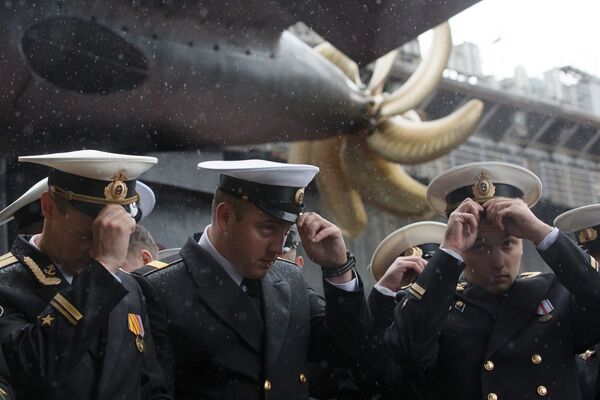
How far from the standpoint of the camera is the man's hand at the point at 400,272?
2862 mm

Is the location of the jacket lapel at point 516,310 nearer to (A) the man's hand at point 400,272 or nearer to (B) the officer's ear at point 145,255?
(A) the man's hand at point 400,272

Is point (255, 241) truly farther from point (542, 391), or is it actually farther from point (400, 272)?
point (542, 391)

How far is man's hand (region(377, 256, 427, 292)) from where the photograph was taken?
2862 millimetres

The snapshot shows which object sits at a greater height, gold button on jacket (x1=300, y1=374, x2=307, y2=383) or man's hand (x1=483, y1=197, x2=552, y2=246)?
man's hand (x1=483, y1=197, x2=552, y2=246)

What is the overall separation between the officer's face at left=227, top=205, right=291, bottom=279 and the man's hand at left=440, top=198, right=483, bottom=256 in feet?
1.51

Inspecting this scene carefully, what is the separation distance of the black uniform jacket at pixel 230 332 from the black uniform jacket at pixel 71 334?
3.7 inches

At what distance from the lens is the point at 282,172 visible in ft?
8.44

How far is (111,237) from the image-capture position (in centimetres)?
223

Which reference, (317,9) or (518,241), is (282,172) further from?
(317,9)

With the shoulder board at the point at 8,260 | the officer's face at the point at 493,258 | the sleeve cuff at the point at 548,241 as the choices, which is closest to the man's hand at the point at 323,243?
the officer's face at the point at 493,258

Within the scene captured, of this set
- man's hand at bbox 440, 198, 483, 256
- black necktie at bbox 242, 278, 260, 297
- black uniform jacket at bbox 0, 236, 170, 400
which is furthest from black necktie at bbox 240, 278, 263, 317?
man's hand at bbox 440, 198, 483, 256

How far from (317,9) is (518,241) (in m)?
4.31

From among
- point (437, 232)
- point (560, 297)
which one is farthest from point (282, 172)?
point (437, 232)

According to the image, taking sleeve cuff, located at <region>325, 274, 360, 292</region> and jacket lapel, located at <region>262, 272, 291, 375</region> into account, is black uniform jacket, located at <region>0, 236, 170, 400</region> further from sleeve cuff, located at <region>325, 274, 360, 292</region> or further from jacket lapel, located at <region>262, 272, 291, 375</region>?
sleeve cuff, located at <region>325, 274, 360, 292</region>
